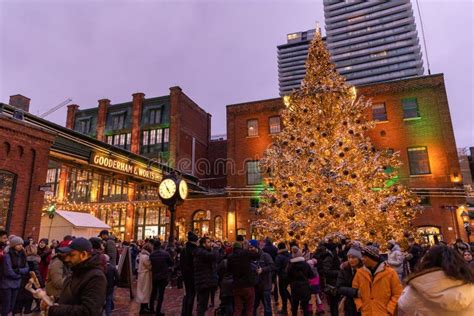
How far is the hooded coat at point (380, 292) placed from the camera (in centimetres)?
377

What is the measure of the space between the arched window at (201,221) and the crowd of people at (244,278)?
1661 cm

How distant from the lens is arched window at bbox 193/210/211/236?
87.2 ft

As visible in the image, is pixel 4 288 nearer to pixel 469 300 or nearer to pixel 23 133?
pixel 469 300

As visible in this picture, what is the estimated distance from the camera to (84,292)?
273 centimetres

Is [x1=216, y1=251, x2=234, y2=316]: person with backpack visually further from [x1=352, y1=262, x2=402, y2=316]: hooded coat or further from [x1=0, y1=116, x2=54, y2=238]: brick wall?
[x1=0, y1=116, x2=54, y2=238]: brick wall

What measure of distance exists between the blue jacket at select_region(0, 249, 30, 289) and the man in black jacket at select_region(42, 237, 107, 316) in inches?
172

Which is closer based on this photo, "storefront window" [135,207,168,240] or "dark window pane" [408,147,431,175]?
"dark window pane" [408,147,431,175]

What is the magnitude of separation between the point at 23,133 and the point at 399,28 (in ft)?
408

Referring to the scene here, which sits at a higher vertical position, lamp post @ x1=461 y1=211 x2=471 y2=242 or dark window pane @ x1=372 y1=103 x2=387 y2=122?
dark window pane @ x1=372 y1=103 x2=387 y2=122

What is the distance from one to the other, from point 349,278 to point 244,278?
219cm

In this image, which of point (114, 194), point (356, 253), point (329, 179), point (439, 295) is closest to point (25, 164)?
point (329, 179)

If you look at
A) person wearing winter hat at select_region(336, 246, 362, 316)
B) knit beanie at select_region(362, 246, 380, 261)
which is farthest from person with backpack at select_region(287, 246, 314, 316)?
knit beanie at select_region(362, 246, 380, 261)

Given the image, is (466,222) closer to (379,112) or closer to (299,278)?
(379,112)

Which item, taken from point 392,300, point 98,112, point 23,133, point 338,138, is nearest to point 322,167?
point 338,138
